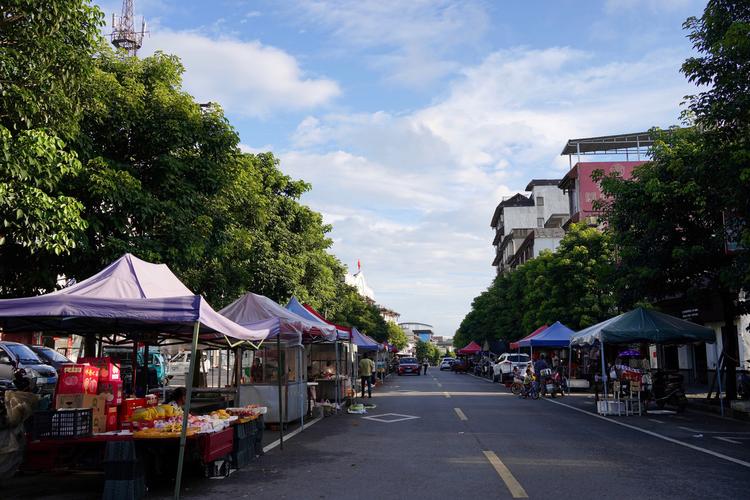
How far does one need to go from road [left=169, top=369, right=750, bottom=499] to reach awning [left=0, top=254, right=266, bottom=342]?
2.21 m

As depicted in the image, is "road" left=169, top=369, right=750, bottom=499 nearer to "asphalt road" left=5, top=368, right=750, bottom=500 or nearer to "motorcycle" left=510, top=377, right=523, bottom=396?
"asphalt road" left=5, top=368, right=750, bottom=500

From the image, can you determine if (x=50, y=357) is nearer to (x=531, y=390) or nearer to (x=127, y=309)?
(x=127, y=309)

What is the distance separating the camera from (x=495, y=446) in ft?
37.9

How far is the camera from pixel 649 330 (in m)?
18.8

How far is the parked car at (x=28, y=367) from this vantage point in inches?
657

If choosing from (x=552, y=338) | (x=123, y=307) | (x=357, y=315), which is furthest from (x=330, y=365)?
(x=357, y=315)

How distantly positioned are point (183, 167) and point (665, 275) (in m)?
14.9

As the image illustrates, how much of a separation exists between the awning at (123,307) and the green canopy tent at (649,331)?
12127 mm

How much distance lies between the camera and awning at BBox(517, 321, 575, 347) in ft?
93.6

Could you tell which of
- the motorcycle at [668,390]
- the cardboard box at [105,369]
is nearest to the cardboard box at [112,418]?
the cardboard box at [105,369]

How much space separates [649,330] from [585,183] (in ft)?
122

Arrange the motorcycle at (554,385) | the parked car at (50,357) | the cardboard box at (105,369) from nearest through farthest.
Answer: the cardboard box at (105,369), the parked car at (50,357), the motorcycle at (554,385)

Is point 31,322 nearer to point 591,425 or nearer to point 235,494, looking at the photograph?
point 235,494

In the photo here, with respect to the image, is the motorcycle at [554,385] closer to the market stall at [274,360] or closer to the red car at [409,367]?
the market stall at [274,360]
